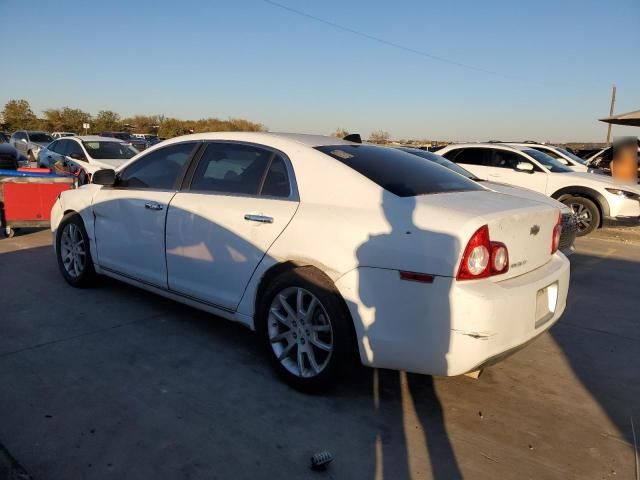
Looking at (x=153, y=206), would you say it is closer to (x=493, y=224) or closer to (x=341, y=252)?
(x=341, y=252)

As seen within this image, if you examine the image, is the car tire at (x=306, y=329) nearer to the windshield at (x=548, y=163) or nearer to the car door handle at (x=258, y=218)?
the car door handle at (x=258, y=218)

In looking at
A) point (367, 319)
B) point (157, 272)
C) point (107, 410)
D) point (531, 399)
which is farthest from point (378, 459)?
point (157, 272)

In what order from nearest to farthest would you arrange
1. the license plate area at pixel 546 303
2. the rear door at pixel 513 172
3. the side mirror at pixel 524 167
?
the license plate area at pixel 546 303 → the side mirror at pixel 524 167 → the rear door at pixel 513 172

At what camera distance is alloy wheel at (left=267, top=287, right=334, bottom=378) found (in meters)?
3.18

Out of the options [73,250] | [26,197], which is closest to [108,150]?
[26,197]

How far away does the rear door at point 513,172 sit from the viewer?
10.2m

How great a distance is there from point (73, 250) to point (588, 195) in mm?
8766

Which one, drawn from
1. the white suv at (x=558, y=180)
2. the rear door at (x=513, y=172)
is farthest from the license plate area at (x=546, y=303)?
the rear door at (x=513, y=172)

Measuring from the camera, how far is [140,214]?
434cm

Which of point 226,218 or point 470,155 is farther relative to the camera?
point 470,155

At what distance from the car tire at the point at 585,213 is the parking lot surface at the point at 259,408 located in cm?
567

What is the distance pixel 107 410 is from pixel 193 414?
490 millimetres

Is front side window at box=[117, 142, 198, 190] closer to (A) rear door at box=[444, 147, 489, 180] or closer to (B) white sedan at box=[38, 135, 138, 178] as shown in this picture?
(B) white sedan at box=[38, 135, 138, 178]

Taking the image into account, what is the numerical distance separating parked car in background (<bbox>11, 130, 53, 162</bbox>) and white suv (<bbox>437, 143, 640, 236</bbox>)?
59.8 feet
